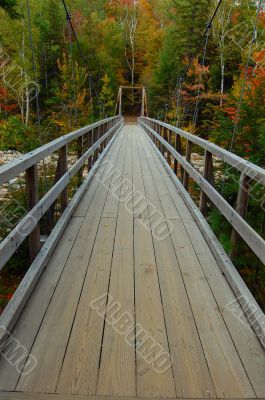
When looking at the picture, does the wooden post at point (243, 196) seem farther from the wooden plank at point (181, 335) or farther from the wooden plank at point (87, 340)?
the wooden plank at point (87, 340)

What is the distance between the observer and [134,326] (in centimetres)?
215

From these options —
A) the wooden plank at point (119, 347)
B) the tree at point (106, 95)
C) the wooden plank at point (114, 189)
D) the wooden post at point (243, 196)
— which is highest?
the tree at point (106, 95)

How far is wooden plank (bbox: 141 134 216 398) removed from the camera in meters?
1.74

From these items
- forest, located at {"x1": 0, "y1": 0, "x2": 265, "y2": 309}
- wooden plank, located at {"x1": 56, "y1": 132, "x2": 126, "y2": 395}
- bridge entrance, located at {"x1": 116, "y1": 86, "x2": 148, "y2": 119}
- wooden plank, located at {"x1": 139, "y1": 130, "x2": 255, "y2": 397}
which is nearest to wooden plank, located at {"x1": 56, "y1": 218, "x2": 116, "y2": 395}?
wooden plank, located at {"x1": 56, "y1": 132, "x2": 126, "y2": 395}

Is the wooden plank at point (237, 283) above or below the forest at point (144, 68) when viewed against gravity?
below

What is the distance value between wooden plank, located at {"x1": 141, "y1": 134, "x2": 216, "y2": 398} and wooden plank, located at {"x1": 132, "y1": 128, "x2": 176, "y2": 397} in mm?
38

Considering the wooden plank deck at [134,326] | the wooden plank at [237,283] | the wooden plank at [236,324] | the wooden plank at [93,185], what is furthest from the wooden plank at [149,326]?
the wooden plank at [93,185]

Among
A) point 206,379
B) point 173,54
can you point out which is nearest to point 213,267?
point 206,379

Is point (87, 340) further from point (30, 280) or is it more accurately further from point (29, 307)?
point (30, 280)

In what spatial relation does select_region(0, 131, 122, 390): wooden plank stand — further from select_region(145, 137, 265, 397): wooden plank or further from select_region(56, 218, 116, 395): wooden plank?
select_region(145, 137, 265, 397): wooden plank

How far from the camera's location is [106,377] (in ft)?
5.80

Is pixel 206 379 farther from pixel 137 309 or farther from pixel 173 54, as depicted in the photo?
pixel 173 54

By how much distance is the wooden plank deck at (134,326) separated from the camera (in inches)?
68.4

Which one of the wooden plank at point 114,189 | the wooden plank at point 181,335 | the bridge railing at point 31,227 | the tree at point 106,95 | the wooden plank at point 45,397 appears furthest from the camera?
the tree at point 106,95
